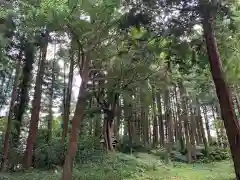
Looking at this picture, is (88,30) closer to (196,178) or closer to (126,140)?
(196,178)

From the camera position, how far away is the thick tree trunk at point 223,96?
22.6 ft

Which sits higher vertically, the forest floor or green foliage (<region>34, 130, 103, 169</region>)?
green foliage (<region>34, 130, 103, 169</region>)

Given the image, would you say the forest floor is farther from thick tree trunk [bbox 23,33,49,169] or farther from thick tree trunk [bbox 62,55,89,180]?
thick tree trunk [bbox 62,55,89,180]

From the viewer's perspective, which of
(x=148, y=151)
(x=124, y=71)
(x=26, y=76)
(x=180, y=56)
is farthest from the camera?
(x=148, y=151)

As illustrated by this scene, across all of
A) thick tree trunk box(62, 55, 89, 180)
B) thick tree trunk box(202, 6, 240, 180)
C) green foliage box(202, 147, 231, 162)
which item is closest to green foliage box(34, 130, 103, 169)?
thick tree trunk box(62, 55, 89, 180)

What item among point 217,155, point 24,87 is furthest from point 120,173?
point 217,155

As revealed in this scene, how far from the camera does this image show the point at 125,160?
14.8 m

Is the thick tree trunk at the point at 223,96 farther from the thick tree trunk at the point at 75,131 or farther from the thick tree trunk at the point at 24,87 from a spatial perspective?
the thick tree trunk at the point at 24,87

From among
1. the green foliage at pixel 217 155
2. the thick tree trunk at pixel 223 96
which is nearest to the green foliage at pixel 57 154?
the green foliage at pixel 217 155

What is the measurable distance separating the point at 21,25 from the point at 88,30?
3.45 metres

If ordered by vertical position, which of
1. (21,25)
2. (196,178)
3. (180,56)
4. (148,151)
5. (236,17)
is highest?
(21,25)

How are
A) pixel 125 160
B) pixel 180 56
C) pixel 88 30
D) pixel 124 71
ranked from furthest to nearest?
1. pixel 125 160
2. pixel 124 71
3. pixel 88 30
4. pixel 180 56

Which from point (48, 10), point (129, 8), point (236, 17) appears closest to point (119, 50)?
point (129, 8)

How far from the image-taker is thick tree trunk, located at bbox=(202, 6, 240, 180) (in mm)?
6879
